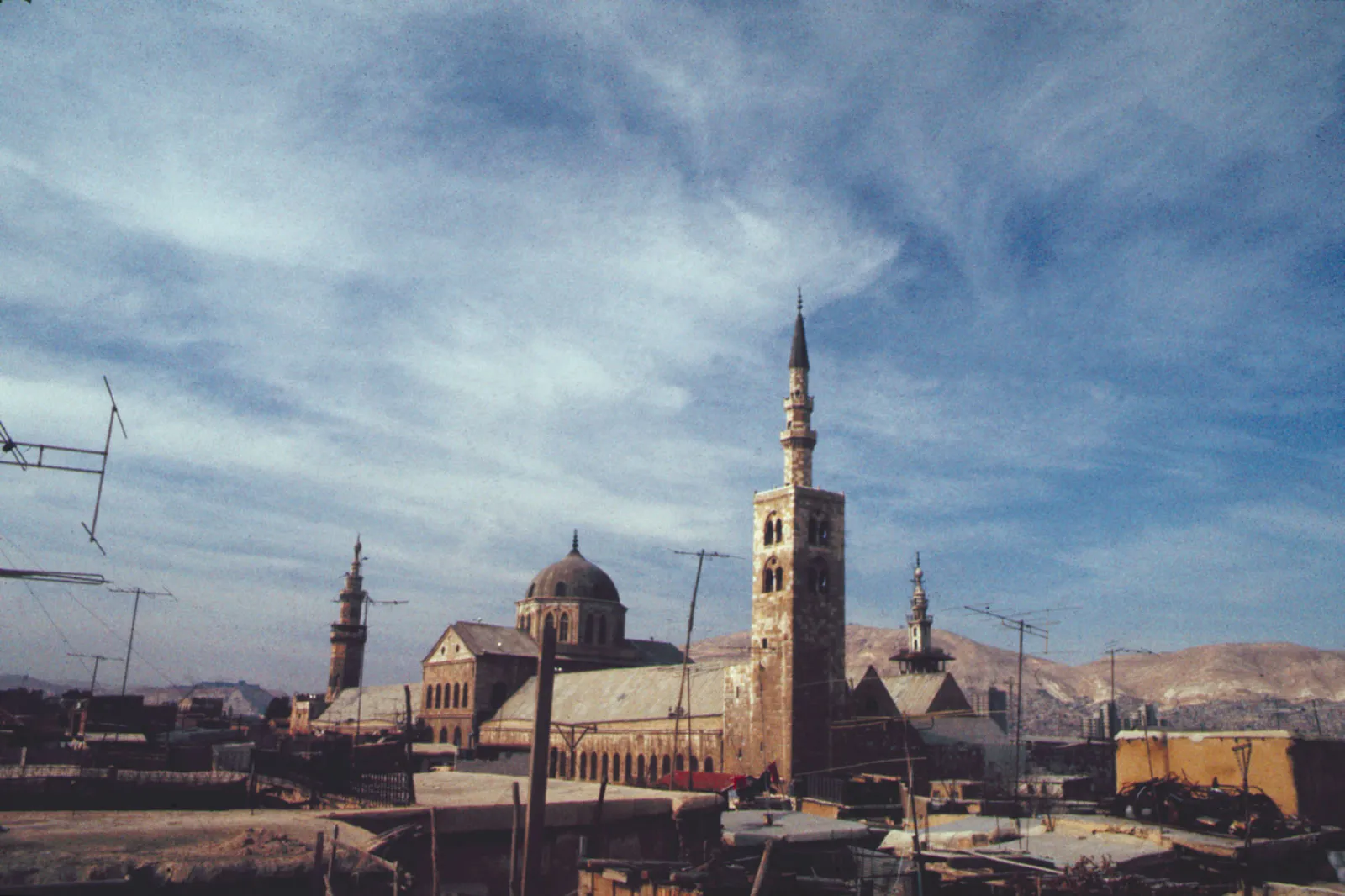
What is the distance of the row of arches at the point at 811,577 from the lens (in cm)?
4462

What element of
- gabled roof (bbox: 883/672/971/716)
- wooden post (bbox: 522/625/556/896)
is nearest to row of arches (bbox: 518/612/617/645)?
gabled roof (bbox: 883/672/971/716)

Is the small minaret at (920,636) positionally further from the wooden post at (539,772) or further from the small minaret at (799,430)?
the wooden post at (539,772)

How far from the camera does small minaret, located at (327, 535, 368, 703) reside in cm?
8456

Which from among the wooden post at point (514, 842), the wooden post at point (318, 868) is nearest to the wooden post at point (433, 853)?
the wooden post at point (514, 842)

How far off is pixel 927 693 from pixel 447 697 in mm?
33641

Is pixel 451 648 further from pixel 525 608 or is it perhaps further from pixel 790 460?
pixel 790 460

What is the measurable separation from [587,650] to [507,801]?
53519 mm

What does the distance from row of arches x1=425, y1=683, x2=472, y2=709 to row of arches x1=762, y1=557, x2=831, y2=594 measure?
28.7 metres

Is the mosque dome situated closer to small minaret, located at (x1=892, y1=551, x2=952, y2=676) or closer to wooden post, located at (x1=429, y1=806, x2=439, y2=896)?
small minaret, located at (x1=892, y1=551, x2=952, y2=676)

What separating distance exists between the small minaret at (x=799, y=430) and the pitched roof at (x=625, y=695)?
10843 mm

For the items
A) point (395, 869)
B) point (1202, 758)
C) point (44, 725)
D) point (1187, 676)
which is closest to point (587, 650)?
point (44, 725)

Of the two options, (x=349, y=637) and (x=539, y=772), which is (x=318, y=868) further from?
(x=349, y=637)

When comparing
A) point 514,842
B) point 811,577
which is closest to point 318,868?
point 514,842

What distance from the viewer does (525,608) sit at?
72.5m
